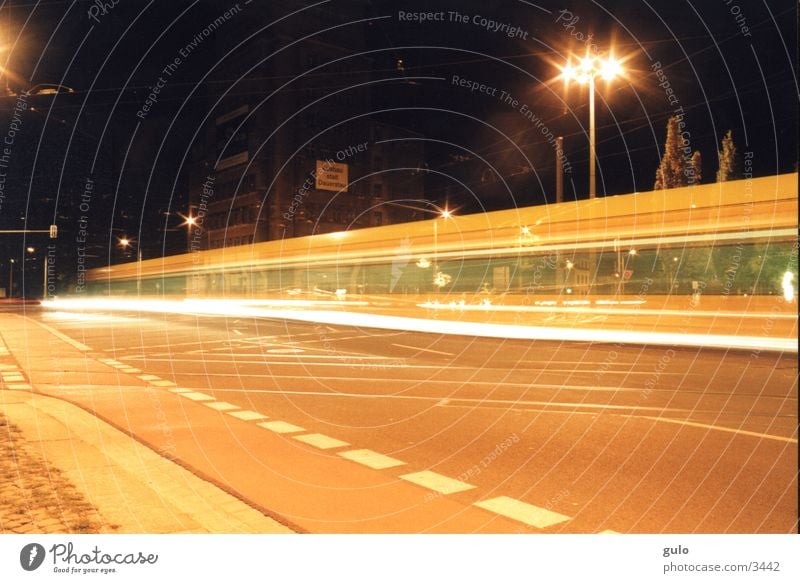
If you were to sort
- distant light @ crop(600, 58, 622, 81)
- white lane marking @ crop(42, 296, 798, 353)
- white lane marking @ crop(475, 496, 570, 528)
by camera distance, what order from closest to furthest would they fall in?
white lane marking @ crop(475, 496, 570, 528) < white lane marking @ crop(42, 296, 798, 353) < distant light @ crop(600, 58, 622, 81)

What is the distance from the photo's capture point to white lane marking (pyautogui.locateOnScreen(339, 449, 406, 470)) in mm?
5884

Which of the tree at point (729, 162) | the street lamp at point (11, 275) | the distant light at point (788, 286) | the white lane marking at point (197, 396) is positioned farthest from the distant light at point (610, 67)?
the street lamp at point (11, 275)

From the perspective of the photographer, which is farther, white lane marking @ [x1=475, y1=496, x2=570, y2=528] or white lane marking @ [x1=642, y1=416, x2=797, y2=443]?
white lane marking @ [x1=642, y1=416, x2=797, y2=443]

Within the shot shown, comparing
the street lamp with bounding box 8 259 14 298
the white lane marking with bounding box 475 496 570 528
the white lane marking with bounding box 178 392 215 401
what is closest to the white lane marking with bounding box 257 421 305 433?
the white lane marking with bounding box 178 392 215 401

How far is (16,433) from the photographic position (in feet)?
22.4

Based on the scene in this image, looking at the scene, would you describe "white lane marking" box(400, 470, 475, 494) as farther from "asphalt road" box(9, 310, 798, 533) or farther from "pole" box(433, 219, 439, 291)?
"pole" box(433, 219, 439, 291)

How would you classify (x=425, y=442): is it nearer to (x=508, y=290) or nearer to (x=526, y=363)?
(x=526, y=363)

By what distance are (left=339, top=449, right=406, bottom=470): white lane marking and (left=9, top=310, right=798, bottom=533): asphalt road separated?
107mm

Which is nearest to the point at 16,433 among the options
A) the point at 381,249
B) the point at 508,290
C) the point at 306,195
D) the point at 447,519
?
the point at 447,519

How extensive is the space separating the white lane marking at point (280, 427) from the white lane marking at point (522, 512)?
3.16m

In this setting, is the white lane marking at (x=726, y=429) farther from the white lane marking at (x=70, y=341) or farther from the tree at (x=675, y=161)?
the tree at (x=675, y=161)

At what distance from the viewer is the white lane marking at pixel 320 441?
6.66 metres

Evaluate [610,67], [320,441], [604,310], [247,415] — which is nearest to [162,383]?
[247,415]

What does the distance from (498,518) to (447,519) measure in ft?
1.21
